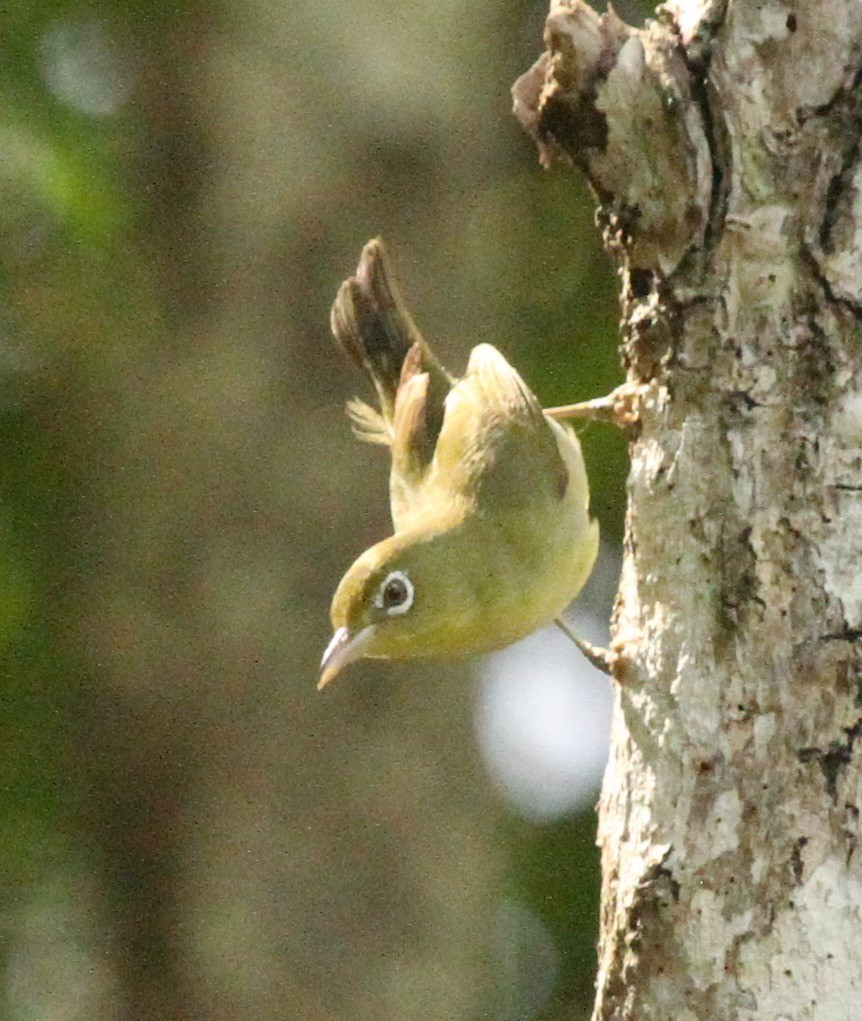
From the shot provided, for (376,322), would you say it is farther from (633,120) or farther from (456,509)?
(633,120)

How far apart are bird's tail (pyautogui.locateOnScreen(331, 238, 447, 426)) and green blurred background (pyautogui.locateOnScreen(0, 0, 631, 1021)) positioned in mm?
575

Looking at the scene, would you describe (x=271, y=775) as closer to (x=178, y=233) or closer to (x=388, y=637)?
(x=388, y=637)

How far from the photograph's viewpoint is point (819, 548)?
9.69 ft

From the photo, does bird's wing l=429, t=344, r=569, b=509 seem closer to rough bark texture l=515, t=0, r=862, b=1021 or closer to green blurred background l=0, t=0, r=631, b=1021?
green blurred background l=0, t=0, r=631, b=1021

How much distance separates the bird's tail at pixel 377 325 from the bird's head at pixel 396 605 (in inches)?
37.8

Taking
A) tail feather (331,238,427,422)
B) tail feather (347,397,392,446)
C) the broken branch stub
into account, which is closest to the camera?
the broken branch stub

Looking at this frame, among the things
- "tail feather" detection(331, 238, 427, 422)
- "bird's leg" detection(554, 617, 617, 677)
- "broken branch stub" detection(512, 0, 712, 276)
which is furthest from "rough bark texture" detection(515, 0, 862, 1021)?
"tail feather" detection(331, 238, 427, 422)

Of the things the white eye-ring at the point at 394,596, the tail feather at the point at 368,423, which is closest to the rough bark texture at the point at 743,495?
the white eye-ring at the point at 394,596

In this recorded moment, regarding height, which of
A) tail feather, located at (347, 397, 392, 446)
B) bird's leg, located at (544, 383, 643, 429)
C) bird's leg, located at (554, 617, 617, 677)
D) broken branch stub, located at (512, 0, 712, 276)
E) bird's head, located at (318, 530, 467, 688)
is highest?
broken branch stub, located at (512, 0, 712, 276)

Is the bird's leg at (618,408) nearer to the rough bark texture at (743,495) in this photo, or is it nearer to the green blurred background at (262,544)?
the rough bark texture at (743,495)

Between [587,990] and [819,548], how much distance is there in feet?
10.9

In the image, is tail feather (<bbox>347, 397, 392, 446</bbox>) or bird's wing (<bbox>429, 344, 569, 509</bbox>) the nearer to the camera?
bird's wing (<bbox>429, 344, 569, 509</bbox>)

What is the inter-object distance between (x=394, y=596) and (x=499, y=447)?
26.0 inches

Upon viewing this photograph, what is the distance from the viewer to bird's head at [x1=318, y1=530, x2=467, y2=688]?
4.11m
